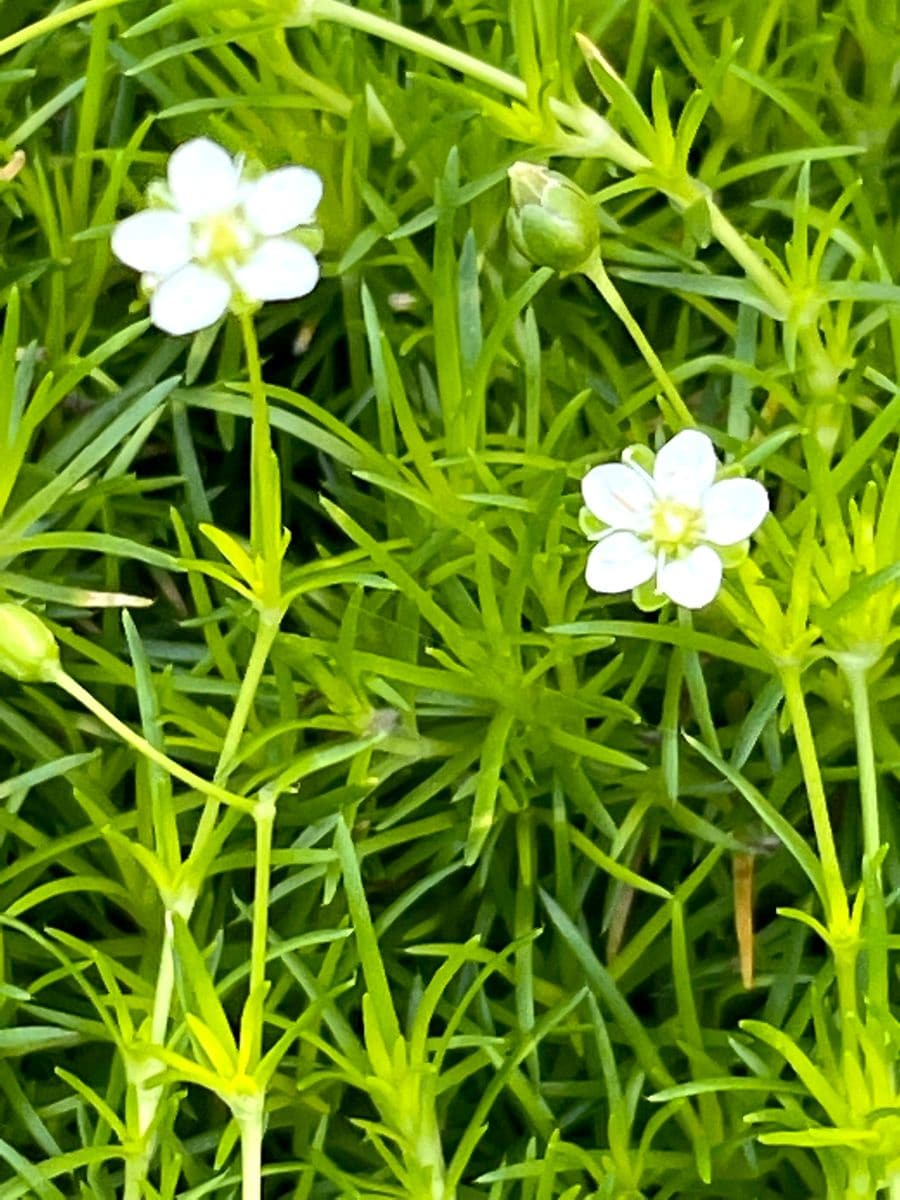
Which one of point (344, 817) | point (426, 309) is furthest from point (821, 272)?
point (344, 817)

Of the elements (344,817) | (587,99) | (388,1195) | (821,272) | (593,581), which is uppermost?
(587,99)

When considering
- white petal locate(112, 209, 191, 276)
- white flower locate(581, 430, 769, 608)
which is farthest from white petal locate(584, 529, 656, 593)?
white petal locate(112, 209, 191, 276)

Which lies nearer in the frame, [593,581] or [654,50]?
[593,581]

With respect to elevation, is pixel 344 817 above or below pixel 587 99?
below

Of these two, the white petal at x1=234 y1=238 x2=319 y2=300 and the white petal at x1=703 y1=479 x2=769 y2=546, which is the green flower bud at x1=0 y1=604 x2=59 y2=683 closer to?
the white petal at x1=234 y1=238 x2=319 y2=300

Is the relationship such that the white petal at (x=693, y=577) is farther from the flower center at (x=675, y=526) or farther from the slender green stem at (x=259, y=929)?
the slender green stem at (x=259, y=929)

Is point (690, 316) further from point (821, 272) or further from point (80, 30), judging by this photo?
point (80, 30)
